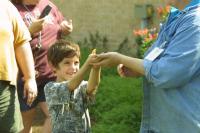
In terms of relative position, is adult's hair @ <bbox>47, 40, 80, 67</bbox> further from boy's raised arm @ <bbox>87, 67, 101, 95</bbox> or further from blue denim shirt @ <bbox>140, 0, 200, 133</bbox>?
blue denim shirt @ <bbox>140, 0, 200, 133</bbox>

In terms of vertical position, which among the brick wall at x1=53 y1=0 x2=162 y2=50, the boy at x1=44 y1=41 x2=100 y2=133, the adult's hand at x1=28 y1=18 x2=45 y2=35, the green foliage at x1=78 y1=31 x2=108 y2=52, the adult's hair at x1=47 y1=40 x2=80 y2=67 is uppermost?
the adult's hand at x1=28 y1=18 x2=45 y2=35

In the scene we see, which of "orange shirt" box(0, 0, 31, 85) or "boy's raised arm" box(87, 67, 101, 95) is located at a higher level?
"orange shirt" box(0, 0, 31, 85)

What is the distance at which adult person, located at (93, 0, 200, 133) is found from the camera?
10.4 ft

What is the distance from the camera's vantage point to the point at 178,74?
3.19 m

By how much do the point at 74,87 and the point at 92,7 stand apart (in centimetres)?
668

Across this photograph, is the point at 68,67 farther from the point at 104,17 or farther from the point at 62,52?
the point at 104,17

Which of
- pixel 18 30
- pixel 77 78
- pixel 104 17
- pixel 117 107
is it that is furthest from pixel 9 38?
pixel 104 17

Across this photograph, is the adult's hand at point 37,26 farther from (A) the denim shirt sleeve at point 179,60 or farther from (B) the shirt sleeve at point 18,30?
(A) the denim shirt sleeve at point 179,60

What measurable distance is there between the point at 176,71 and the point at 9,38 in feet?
4.72

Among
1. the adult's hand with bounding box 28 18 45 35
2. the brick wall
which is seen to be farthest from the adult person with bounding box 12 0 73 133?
the brick wall

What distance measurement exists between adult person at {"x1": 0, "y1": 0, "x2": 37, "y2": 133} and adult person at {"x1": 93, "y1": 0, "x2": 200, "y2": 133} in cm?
97

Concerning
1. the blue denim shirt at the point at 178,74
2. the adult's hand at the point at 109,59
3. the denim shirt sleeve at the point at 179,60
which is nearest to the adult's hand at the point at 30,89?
the adult's hand at the point at 109,59

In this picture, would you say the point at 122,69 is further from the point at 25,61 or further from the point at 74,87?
the point at 25,61

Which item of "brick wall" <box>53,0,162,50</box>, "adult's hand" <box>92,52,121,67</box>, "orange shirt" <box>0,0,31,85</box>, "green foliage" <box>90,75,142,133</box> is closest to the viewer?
"adult's hand" <box>92,52,121,67</box>
